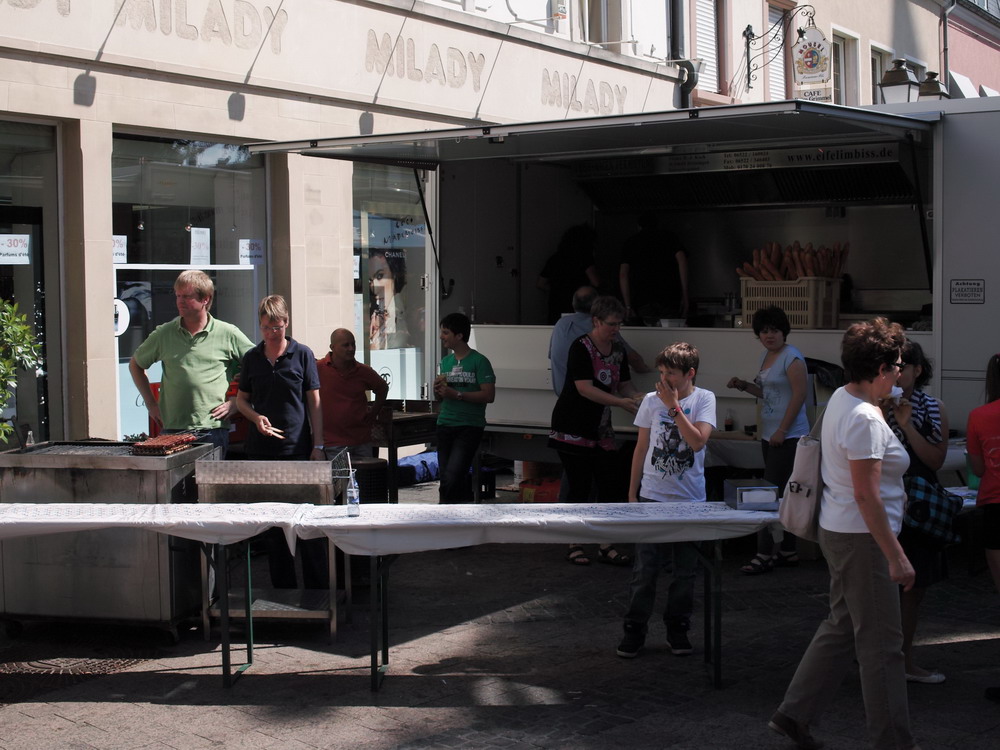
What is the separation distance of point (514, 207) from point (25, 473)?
4.91 metres

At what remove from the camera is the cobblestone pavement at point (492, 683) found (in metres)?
4.77

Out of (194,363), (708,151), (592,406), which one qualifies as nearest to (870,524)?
(592,406)

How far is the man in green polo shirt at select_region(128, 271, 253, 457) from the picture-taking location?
6.72m

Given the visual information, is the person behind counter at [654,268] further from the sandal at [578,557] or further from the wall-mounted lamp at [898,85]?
the sandal at [578,557]

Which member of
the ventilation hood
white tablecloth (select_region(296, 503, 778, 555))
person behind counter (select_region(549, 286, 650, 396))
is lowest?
white tablecloth (select_region(296, 503, 778, 555))

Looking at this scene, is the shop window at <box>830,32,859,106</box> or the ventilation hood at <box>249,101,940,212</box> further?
the shop window at <box>830,32,859,106</box>

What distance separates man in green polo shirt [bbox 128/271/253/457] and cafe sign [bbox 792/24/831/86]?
832 centimetres

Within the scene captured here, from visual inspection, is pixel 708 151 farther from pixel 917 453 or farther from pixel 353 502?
pixel 353 502

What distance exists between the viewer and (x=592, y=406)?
24.0ft

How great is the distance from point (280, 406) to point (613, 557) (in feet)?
7.78

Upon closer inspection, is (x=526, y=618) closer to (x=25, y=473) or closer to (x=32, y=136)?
(x=25, y=473)

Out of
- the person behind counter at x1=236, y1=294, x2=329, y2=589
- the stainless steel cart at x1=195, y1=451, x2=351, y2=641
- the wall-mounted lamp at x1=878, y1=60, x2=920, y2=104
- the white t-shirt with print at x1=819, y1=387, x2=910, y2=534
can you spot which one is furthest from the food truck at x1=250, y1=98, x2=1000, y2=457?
the stainless steel cart at x1=195, y1=451, x2=351, y2=641

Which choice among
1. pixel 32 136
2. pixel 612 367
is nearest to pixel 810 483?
pixel 612 367

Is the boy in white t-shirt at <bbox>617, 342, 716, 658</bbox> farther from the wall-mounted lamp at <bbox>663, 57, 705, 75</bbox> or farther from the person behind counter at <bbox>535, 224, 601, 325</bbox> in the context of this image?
the wall-mounted lamp at <bbox>663, 57, 705, 75</bbox>
